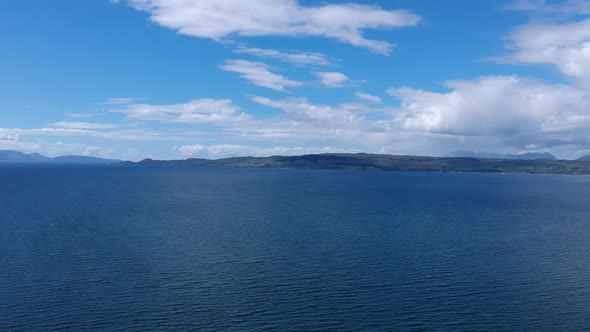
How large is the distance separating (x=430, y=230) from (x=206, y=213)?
6671 centimetres

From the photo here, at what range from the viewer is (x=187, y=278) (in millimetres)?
68812

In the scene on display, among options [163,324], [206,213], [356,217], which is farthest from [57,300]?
[356,217]

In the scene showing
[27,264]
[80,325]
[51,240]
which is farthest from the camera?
[51,240]

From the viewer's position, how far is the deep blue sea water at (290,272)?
54562 mm

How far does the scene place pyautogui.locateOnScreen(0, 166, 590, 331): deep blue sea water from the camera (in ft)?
179

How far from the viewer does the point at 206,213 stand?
140 m

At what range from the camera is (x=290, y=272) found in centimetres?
7275

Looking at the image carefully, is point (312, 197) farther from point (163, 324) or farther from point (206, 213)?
point (163, 324)

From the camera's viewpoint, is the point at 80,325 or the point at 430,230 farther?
the point at 430,230

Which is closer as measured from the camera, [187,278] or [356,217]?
[187,278]

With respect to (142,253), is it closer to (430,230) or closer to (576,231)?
(430,230)

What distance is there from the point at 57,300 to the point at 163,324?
55.6 feet

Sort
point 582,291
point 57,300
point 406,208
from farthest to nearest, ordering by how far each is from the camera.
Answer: point 406,208 < point 582,291 < point 57,300

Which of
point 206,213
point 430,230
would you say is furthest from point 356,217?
point 206,213
